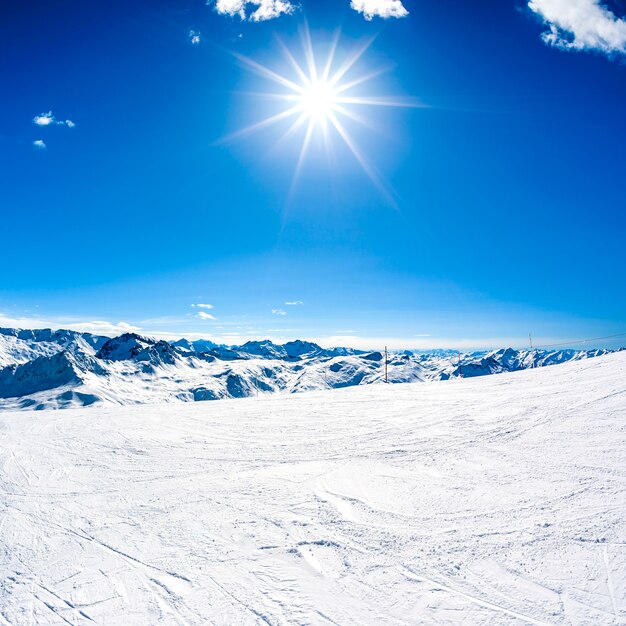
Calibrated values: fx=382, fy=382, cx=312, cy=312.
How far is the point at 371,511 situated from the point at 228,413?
431 inches

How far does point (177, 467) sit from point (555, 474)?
8772 millimetres

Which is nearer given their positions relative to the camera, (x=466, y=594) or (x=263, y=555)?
(x=466, y=594)

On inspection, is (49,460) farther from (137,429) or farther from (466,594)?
(466,594)

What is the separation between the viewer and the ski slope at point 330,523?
189 inches

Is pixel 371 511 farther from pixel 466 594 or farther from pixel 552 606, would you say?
pixel 552 606

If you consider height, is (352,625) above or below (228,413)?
below

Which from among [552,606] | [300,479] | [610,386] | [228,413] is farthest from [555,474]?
[228,413]

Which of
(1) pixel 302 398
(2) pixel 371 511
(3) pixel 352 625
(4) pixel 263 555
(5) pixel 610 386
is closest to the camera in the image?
(3) pixel 352 625

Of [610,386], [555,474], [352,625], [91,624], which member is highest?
[610,386]

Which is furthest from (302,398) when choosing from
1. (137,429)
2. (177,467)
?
(177,467)

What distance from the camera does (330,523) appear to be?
262 inches

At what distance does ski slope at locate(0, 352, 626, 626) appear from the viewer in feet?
15.7

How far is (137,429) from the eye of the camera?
1424 cm

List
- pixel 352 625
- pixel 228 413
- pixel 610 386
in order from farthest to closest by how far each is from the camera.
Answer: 1. pixel 228 413
2. pixel 610 386
3. pixel 352 625
